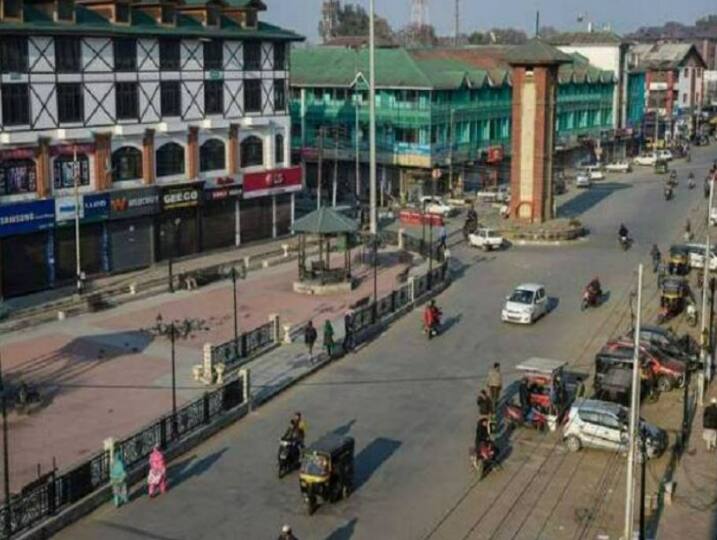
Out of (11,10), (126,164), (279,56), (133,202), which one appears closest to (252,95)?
(279,56)

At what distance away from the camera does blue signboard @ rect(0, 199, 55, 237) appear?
45094 mm

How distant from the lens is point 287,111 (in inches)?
2426

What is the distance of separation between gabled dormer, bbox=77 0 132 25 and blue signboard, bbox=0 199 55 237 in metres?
9.48

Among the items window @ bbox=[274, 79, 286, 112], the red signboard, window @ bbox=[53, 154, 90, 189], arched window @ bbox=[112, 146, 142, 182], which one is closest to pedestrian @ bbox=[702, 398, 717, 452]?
window @ bbox=[53, 154, 90, 189]

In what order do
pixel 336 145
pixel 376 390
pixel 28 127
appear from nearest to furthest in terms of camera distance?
pixel 376 390
pixel 28 127
pixel 336 145

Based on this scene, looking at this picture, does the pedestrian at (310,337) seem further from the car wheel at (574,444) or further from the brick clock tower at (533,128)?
the brick clock tower at (533,128)

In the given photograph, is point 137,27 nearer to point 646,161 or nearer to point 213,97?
point 213,97

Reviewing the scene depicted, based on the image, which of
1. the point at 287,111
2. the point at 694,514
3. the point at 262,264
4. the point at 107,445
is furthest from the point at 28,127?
the point at 694,514

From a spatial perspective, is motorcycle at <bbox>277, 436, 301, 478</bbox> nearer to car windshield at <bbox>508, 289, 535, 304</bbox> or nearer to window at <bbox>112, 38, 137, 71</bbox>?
car windshield at <bbox>508, 289, 535, 304</bbox>

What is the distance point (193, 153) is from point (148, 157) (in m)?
3.30

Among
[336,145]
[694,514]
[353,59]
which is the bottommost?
[694,514]

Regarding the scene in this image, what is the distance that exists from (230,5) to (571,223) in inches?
933

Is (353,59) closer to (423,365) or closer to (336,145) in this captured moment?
(336,145)

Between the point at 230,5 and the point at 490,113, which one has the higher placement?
the point at 230,5
